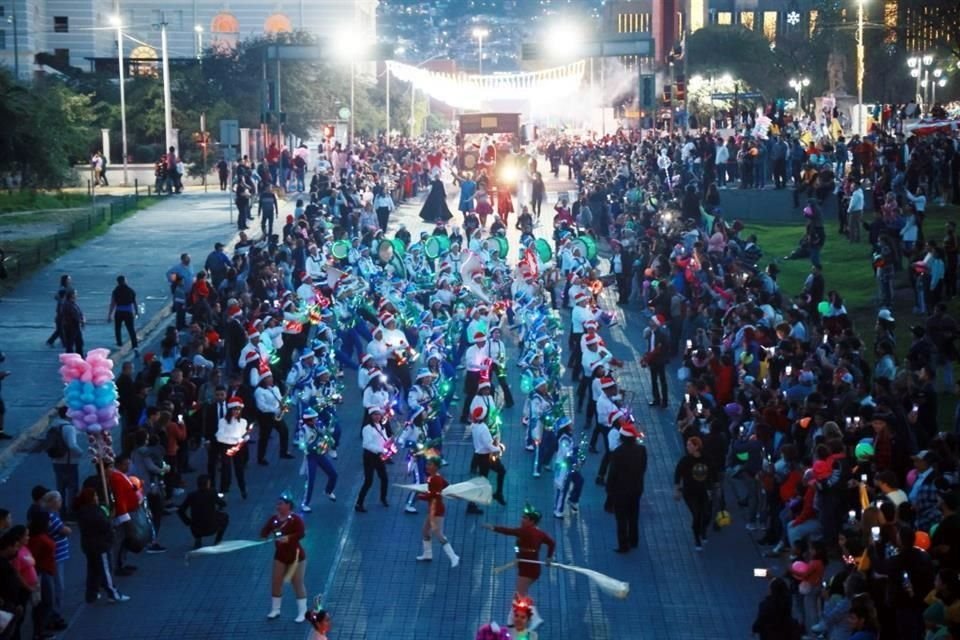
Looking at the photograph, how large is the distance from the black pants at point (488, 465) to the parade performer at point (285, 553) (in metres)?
3.94

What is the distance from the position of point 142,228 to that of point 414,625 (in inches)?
1248

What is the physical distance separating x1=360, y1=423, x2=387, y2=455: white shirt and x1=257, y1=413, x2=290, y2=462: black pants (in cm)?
269

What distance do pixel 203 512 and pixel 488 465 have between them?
3540 millimetres

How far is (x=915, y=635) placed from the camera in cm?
1278

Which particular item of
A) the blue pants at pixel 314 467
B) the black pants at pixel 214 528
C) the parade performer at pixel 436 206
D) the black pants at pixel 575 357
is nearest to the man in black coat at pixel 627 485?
the blue pants at pixel 314 467

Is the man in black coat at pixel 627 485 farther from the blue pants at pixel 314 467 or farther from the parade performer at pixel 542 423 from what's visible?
the blue pants at pixel 314 467

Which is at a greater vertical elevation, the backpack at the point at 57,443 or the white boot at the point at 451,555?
the backpack at the point at 57,443

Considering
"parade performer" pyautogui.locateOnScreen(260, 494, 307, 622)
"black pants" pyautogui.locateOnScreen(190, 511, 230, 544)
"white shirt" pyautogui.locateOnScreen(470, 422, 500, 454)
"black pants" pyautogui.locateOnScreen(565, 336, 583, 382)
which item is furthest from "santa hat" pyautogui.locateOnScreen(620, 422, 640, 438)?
"black pants" pyautogui.locateOnScreen(565, 336, 583, 382)

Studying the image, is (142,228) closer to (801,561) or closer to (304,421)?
(304,421)

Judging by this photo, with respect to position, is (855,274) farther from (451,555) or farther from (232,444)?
(451,555)

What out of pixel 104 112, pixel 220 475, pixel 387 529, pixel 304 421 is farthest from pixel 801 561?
pixel 104 112

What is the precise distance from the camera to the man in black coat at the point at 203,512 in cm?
1691

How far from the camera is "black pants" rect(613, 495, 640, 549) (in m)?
17.3

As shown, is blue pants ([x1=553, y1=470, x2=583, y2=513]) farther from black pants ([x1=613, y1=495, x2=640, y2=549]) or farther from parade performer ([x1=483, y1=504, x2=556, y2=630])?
parade performer ([x1=483, y1=504, x2=556, y2=630])
